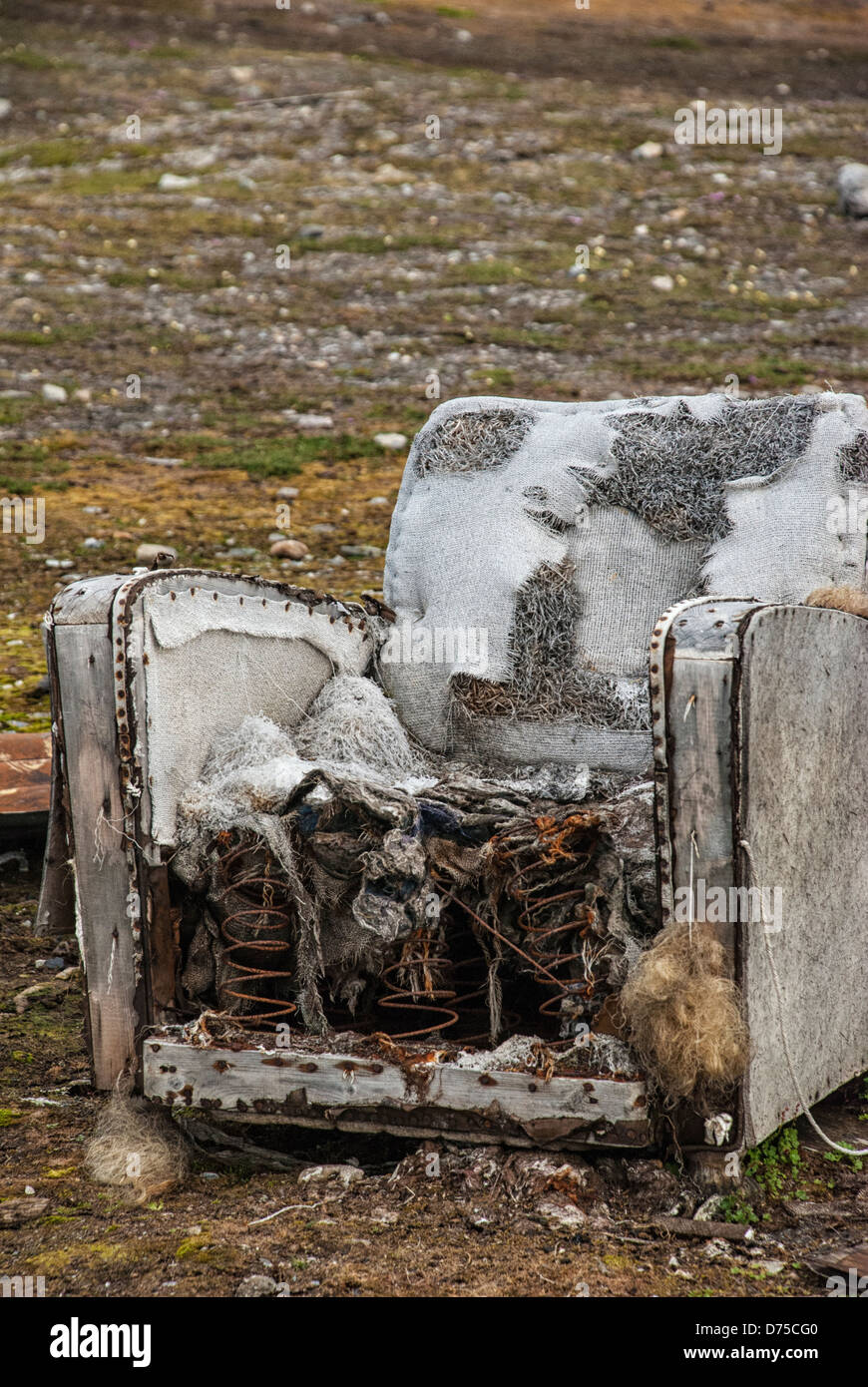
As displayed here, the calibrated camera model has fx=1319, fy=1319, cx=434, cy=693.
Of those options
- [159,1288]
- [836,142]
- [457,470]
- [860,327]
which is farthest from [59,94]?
[159,1288]

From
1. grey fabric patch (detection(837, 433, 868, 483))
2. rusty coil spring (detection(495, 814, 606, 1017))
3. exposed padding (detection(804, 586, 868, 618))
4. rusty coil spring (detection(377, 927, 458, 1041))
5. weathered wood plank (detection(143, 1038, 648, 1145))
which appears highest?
grey fabric patch (detection(837, 433, 868, 483))

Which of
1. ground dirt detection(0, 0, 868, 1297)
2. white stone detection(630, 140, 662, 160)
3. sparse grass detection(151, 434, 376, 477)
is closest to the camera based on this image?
ground dirt detection(0, 0, 868, 1297)

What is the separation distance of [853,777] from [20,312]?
8704mm

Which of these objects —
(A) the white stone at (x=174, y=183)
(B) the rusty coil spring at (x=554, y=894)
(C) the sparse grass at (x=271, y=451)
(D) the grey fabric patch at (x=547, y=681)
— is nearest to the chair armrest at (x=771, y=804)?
(B) the rusty coil spring at (x=554, y=894)

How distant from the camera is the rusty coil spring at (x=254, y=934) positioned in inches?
94.0

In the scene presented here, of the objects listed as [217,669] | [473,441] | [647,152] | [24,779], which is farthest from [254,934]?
[647,152]

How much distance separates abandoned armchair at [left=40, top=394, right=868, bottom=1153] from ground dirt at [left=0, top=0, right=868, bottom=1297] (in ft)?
0.61

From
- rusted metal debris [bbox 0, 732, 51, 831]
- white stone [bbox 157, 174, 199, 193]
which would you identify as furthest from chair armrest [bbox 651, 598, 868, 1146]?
white stone [bbox 157, 174, 199, 193]

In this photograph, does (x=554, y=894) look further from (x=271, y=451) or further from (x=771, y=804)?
(x=271, y=451)

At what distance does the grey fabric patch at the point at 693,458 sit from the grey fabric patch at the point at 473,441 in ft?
0.84

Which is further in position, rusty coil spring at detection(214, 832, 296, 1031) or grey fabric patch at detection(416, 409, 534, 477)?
grey fabric patch at detection(416, 409, 534, 477)

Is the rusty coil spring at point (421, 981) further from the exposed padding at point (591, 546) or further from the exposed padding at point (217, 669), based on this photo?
the exposed padding at point (591, 546)

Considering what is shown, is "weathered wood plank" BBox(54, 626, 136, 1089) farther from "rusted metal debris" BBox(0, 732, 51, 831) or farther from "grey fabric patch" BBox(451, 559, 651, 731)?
"rusted metal debris" BBox(0, 732, 51, 831)

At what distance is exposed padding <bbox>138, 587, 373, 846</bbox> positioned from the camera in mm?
2408
